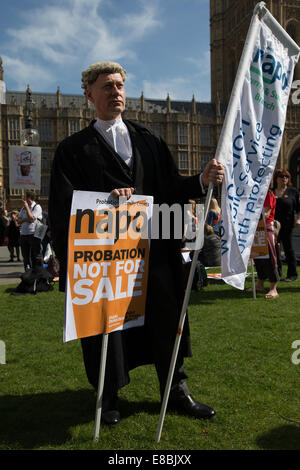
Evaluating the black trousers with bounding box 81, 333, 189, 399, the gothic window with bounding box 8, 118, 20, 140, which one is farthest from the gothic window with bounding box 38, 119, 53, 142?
the black trousers with bounding box 81, 333, 189, 399

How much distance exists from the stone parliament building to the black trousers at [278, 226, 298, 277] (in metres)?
42.2

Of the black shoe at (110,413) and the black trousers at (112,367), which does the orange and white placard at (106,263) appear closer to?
the black trousers at (112,367)

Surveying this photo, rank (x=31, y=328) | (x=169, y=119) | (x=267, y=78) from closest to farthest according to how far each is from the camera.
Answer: (x=267, y=78), (x=31, y=328), (x=169, y=119)

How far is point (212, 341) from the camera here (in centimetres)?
407

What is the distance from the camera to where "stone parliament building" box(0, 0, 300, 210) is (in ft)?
161

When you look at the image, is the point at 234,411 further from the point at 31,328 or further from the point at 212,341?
the point at 31,328

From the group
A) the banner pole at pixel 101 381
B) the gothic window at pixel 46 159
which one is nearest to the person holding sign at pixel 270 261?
the banner pole at pixel 101 381

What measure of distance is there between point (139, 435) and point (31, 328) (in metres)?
2.81

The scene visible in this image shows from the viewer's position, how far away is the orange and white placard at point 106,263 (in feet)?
7.01

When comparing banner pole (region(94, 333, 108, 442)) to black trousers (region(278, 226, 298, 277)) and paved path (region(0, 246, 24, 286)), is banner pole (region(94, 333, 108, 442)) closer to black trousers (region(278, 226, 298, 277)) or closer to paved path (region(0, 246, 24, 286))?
black trousers (region(278, 226, 298, 277))

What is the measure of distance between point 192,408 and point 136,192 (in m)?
1.38

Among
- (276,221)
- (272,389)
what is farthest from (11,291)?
(272,389)

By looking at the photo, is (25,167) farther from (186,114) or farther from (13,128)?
(186,114)

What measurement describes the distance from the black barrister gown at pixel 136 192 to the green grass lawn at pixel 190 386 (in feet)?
1.05
